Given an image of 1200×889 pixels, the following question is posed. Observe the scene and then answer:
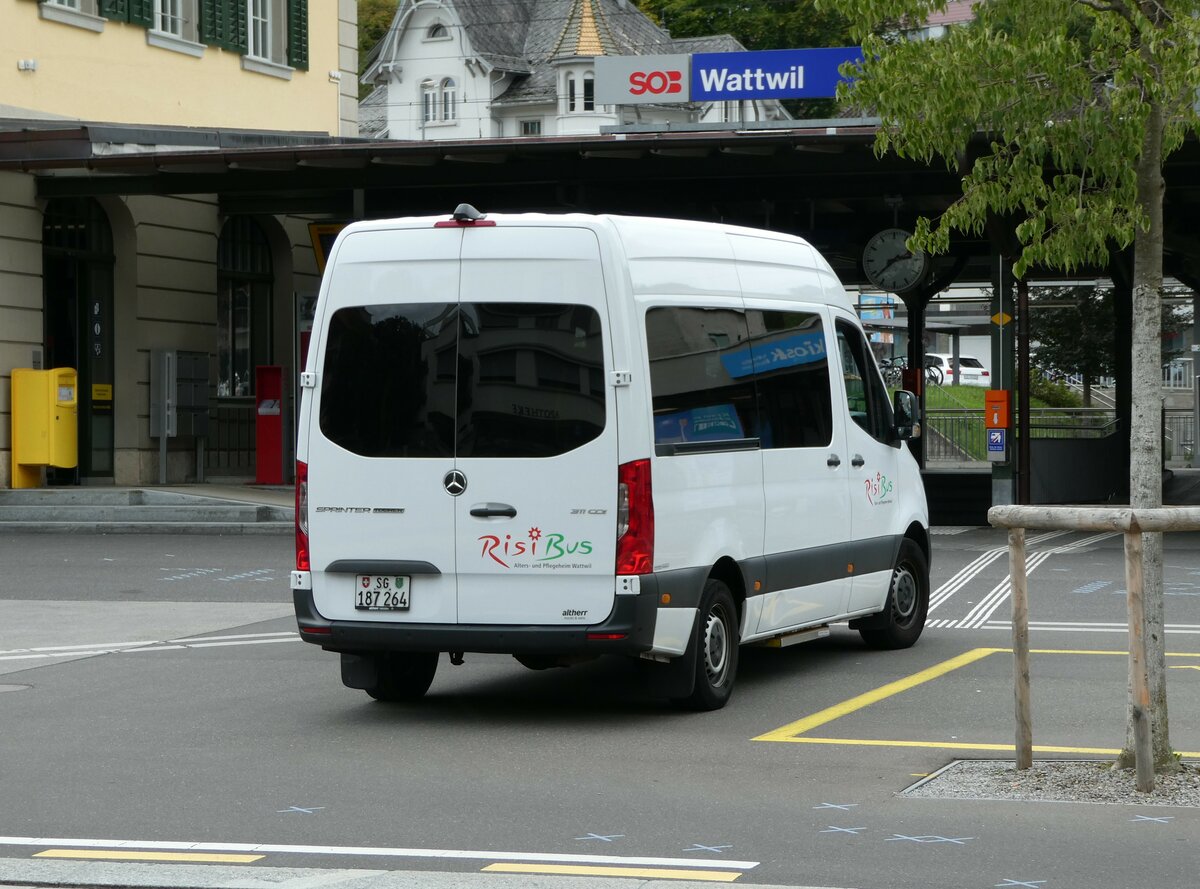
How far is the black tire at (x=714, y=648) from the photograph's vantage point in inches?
362

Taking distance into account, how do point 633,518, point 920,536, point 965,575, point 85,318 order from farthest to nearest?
1. point 85,318
2. point 965,575
3. point 920,536
4. point 633,518

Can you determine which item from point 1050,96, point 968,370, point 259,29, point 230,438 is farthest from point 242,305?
point 968,370

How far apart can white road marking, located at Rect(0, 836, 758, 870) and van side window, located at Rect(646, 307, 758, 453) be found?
2.95m

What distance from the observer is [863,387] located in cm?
1119

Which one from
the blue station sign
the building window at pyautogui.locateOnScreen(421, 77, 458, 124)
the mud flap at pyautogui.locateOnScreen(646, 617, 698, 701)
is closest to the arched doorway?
the blue station sign

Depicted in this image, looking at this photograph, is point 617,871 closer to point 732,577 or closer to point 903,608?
point 732,577

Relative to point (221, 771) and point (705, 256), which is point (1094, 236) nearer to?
point (705, 256)

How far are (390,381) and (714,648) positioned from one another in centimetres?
210

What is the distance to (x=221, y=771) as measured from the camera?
25.9 feet

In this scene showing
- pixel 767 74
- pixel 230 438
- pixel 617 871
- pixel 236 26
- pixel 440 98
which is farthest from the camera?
pixel 440 98

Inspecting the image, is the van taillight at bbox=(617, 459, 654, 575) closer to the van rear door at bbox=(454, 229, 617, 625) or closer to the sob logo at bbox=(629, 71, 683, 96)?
the van rear door at bbox=(454, 229, 617, 625)

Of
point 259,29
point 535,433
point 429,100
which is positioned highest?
point 429,100

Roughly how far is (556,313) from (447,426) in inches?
29.8

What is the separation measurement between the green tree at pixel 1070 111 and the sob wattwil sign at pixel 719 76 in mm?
14746
